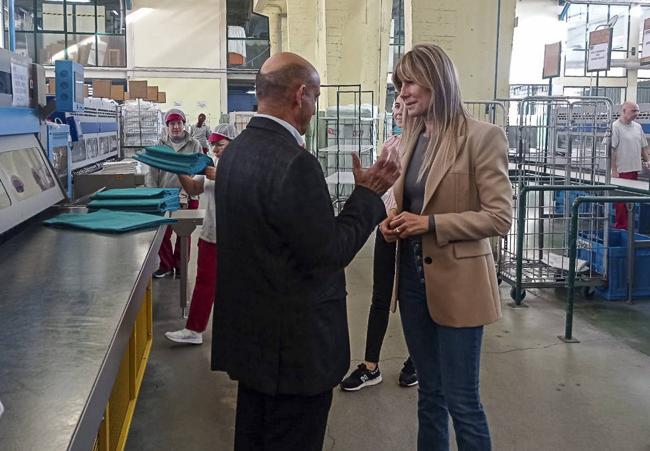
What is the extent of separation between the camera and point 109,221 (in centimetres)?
278

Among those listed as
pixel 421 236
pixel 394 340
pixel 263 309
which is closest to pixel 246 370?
pixel 263 309

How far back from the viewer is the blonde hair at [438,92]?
203cm

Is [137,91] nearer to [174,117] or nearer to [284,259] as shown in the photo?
[174,117]

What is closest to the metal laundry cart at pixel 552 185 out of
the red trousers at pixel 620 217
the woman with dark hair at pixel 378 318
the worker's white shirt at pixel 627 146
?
the red trousers at pixel 620 217

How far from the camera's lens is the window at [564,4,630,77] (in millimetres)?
18500

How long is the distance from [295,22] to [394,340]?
11.2m

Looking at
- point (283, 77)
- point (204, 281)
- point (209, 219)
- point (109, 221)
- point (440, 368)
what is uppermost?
point (283, 77)

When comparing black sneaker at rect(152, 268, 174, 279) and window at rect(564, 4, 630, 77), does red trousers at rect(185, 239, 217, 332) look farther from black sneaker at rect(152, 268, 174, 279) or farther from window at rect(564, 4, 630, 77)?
window at rect(564, 4, 630, 77)

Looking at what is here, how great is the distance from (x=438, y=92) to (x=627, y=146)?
22.1 ft

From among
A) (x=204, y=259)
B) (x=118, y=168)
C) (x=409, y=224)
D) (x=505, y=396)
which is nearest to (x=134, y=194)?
(x=204, y=259)

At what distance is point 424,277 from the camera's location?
6.93 ft

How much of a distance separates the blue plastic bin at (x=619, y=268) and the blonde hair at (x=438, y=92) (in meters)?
3.92

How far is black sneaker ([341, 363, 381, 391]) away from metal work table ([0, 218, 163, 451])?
1494mm

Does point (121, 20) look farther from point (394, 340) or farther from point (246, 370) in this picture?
point (246, 370)
